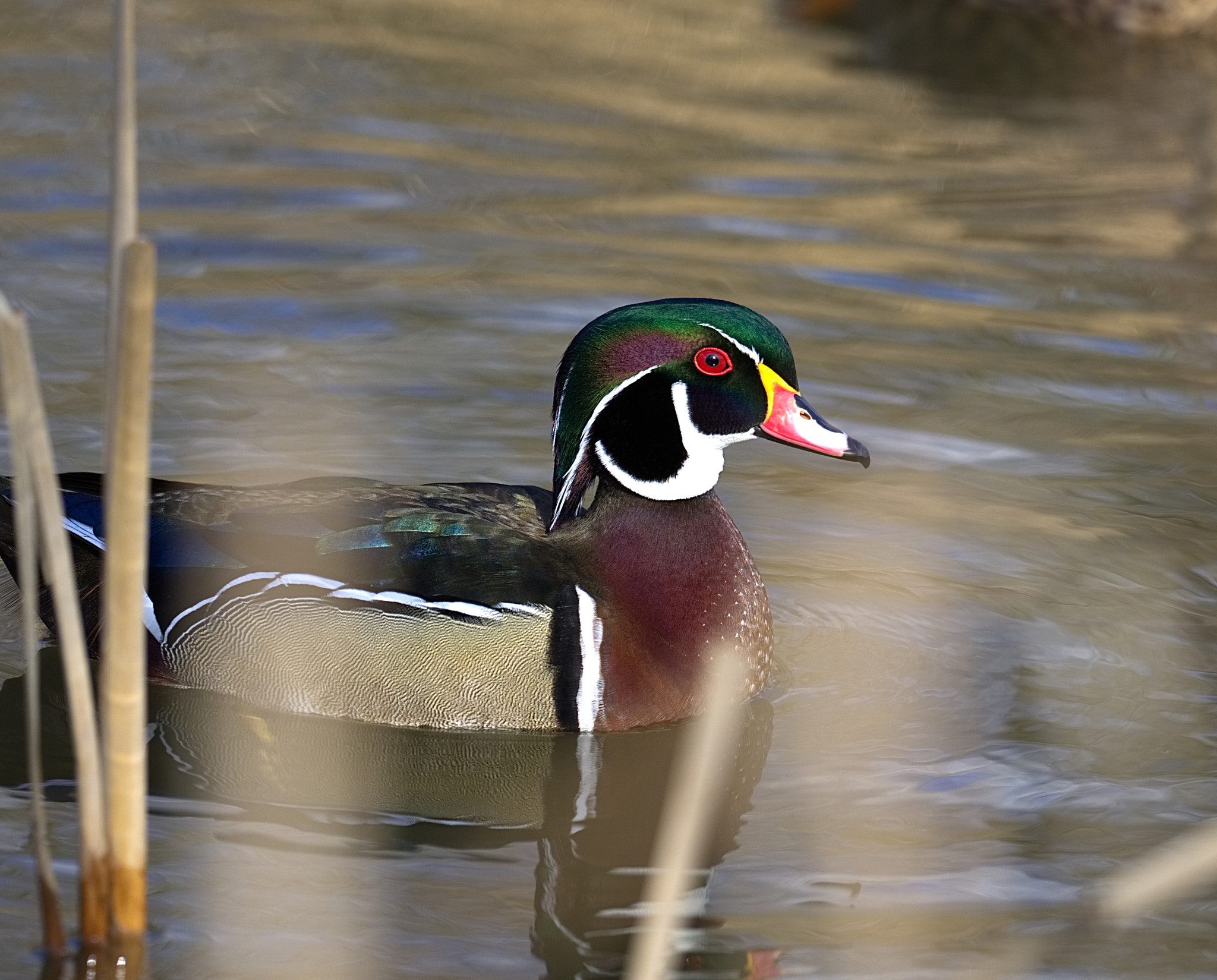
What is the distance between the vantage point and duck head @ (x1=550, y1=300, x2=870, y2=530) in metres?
4.61

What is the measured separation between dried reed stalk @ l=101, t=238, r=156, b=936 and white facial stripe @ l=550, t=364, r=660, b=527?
1.88 m

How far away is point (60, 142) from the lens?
8797 mm

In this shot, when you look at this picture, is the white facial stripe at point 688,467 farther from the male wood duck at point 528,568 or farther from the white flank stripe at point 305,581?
the white flank stripe at point 305,581

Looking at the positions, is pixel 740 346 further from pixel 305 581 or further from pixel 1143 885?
pixel 1143 885

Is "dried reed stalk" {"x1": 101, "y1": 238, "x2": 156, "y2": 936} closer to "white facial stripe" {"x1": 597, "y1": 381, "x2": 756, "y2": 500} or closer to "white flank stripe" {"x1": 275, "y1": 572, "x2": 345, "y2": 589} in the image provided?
"white flank stripe" {"x1": 275, "y1": 572, "x2": 345, "y2": 589}

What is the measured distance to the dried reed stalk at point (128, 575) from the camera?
2732 millimetres

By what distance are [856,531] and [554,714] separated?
5.30 feet

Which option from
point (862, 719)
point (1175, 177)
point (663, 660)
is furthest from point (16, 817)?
point (1175, 177)

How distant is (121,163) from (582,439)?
2.06 m

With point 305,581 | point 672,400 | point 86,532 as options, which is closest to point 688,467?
point 672,400

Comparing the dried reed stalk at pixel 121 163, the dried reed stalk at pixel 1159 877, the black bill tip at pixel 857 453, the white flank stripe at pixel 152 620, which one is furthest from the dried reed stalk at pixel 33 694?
the black bill tip at pixel 857 453

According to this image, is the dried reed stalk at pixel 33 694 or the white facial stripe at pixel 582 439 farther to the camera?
the white facial stripe at pixel 582 439

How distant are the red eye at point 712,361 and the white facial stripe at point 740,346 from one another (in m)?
0.04

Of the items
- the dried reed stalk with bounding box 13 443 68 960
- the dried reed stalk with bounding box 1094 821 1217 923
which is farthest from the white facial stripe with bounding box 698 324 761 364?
the dried reed stalk with bounding box 1094 821 1217 923
